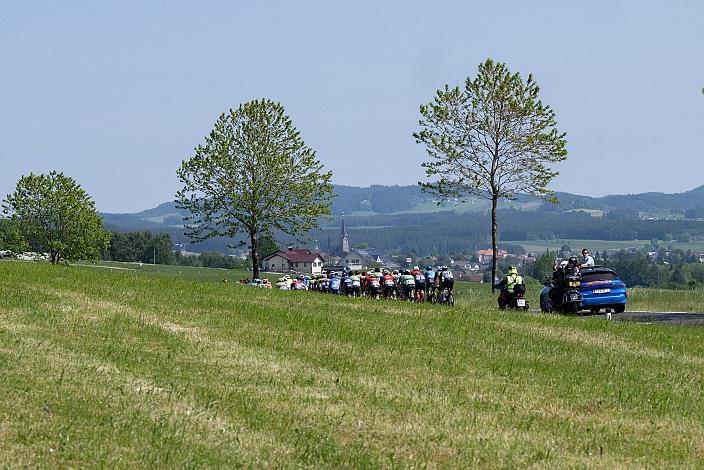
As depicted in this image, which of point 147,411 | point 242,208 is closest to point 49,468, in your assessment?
point 147,411

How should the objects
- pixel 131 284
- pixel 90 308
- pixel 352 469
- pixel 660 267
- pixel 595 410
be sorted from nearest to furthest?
1. pixel 352 469
2. pixel 595 410
3. pixel 90 308
4. pixel 131 284
5. pixel 660 267

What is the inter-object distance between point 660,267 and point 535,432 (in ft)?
423

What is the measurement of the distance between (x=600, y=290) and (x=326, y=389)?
66.8 ft

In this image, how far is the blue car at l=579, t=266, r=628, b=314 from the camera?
33844mm

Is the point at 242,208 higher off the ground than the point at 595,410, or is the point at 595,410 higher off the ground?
the point at 242,208

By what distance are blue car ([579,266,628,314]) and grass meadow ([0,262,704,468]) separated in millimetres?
8665

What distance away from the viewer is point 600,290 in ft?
111

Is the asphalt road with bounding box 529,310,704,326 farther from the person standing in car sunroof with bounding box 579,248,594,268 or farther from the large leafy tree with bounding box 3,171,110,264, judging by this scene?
the large leafy tree with bounding box 3,171,110,264

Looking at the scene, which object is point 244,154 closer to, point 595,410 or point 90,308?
point 90,308

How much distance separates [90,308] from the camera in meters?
22.6

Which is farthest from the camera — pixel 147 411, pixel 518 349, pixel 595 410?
pixel 518 349

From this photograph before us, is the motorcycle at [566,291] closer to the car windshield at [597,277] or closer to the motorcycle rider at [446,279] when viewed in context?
the car windshield at [597,277]

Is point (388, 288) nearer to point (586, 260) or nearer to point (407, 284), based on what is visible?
point (407, 284)

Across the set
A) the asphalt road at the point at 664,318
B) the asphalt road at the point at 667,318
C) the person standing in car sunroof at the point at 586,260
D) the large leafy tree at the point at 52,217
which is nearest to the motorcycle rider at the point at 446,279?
the person standing in car sunroof at the point at 586,260
